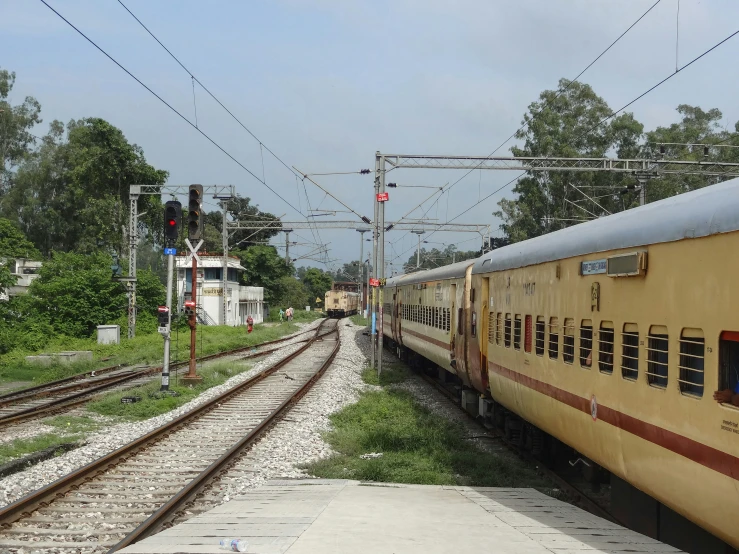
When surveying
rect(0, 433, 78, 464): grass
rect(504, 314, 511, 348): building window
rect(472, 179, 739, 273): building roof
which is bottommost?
rect(0, 433, 78, 464): grass

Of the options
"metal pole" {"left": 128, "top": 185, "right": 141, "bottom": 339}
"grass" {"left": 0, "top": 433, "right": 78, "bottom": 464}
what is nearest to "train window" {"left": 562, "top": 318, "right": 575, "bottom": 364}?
"grass" {"left": 0, "top": 433, "right": 78, "bottom": 464}

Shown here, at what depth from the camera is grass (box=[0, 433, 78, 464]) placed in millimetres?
11781

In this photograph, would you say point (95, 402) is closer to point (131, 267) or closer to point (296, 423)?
point (296, 423)

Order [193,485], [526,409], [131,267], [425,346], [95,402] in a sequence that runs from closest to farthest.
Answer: [193,485], [526,409], [95,402], [425,346], [131,267]

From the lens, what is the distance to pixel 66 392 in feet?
67.4

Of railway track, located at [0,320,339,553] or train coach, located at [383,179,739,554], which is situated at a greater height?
train coach, located at [383,179,739,554]

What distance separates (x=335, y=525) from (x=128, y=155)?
5486cm

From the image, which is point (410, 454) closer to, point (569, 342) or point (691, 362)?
point (569, 342)

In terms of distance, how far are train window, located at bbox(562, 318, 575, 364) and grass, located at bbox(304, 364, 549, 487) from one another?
2419 mm

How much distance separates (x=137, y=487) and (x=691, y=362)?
676 centimetres

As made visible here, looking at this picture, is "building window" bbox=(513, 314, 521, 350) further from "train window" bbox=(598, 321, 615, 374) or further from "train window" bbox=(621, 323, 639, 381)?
"train window" bbox=(621, 323, 639, 381)

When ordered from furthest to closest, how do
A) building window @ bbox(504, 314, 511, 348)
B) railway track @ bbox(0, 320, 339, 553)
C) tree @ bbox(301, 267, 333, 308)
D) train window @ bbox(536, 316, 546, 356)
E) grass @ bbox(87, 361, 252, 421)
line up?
tree @ bbox(301, 267, 333, 308) → grass @ bbox(87, 361, 252, 421) → building window @ bbox(504, 314, 511, 348) → train window @ bbox(536, 316, 546, 356) → railway track @ bbox(0, 320, 339, 553)

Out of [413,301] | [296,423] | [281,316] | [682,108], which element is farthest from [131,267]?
[682,108]

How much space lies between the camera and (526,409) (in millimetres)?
10750
